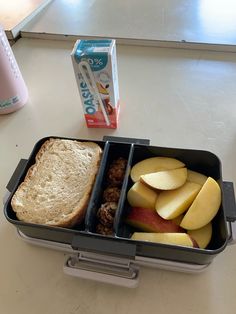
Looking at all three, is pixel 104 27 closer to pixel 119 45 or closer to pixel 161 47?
pixel 119 45

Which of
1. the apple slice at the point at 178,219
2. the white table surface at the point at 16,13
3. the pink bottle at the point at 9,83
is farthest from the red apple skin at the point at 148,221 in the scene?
the white table surface at the point at 16,13

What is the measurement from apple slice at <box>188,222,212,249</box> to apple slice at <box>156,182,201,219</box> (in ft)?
0.11

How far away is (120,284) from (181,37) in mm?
715

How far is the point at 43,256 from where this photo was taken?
17.4 inches

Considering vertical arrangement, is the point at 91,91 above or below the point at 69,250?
above

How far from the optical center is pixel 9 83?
0.63m

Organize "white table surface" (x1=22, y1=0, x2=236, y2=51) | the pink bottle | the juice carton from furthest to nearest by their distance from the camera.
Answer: "white table surface" (x1=22, y1=0, x2=236, y2=51), the pink bottle, the juice carton

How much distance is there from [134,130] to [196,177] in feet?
0.73

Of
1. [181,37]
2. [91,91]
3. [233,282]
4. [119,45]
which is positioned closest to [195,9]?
[181,37]

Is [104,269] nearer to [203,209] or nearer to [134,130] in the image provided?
[203,209]

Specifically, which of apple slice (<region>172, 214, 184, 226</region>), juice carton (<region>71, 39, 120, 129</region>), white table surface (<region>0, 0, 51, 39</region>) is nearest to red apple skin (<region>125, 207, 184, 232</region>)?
apple slice (<region>172, 214, 184, 226</region>)

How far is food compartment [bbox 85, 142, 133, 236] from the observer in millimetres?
394

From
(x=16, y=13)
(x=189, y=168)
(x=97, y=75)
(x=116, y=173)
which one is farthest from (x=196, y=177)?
(x=16, y=13)

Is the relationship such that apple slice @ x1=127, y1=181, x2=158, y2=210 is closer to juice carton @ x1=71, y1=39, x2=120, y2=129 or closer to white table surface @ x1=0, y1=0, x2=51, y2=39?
juice carton @ x1=71, y1=39, x2=120, y2=129
